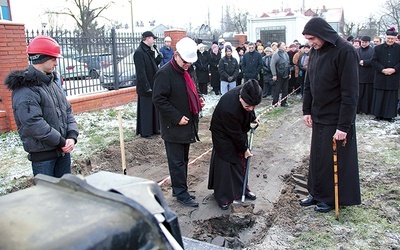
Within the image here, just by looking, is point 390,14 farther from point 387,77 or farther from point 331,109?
point 331,109

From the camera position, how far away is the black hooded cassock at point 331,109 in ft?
12.4

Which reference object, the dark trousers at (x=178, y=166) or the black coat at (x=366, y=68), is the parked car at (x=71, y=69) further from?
the black coat at (x=366, y=68)

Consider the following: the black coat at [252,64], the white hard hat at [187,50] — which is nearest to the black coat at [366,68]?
the black coat at [252,64]

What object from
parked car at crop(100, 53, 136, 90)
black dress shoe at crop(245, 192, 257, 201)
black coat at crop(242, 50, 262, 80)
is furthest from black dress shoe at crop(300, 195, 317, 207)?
parked car at crop(100, 53, 136, 90)

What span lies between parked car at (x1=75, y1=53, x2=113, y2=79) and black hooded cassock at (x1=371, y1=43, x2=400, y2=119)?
709 centimetres

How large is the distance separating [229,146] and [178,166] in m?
0.67

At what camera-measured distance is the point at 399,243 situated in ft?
11.4

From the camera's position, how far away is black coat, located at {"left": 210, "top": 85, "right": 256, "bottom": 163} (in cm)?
418

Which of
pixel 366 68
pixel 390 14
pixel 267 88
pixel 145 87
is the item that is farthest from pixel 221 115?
pixel 390 14

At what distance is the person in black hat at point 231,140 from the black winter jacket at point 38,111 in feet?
5.73

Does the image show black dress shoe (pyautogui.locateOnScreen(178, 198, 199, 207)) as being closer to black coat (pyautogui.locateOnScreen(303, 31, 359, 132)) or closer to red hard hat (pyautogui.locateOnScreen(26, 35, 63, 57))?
black coat (pyautogui.locateOnScreen(303, 31, 359, 132))

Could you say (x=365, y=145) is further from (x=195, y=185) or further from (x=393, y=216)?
(x=195, y=185)

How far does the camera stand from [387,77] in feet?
27.4

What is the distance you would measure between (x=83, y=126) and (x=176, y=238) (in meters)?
6.85
